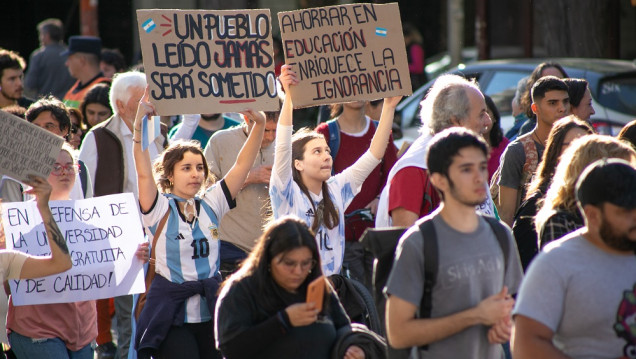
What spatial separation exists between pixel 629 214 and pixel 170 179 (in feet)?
9.42

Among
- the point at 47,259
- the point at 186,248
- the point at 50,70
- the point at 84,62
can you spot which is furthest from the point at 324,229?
the point at 50,70

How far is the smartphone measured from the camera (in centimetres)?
411

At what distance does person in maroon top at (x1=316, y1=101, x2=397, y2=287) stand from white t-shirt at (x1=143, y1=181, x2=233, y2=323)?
1.40m

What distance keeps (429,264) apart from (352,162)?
3322mm

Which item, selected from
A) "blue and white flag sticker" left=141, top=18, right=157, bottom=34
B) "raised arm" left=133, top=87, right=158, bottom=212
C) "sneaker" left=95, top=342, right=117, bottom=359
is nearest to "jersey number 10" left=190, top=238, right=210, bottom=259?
"raised arm" left=133, top=87, right=158, bottom=212

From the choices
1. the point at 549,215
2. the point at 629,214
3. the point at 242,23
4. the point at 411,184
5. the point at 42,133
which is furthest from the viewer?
the point at 242,23

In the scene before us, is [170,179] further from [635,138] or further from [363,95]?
[635,138]

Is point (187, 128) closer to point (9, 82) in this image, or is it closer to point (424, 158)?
point (9, 82)

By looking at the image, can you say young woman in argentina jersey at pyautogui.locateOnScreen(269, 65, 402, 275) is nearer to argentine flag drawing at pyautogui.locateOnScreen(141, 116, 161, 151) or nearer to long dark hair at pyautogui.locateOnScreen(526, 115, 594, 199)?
argentine flag drawing at pyautogui.locateOnScreen(141, 116, 161, 151)

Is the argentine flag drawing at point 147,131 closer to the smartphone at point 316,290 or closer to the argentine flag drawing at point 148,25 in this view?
the argentine flag drawing at point 148,25

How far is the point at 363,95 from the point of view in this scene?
611 cm

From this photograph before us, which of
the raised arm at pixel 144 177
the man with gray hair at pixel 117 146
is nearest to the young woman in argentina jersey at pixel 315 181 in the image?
the raised arm at pixel 144 177

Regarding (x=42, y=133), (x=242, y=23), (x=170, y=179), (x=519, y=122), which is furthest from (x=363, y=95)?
(x=519, y=122)

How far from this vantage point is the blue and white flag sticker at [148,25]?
225 inches
